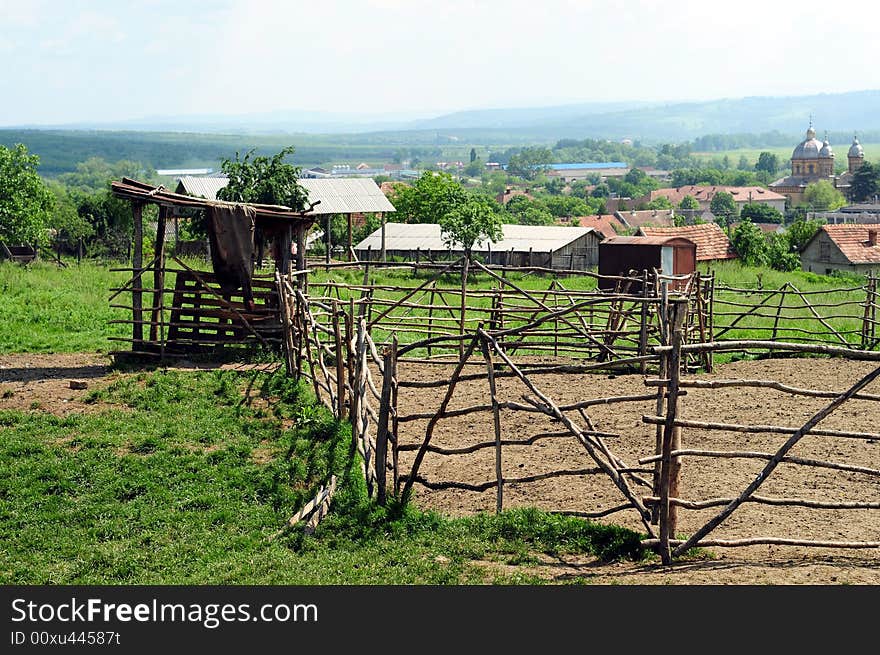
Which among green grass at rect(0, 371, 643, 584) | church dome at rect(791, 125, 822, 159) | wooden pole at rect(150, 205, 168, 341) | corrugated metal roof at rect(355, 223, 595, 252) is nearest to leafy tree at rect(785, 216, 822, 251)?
corrugated metal roof at rect(355, 223, 595, 252)

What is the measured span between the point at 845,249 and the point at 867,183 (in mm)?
97091

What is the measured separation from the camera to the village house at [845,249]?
40.4 metres

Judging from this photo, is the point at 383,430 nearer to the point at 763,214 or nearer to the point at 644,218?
the point at 644,218

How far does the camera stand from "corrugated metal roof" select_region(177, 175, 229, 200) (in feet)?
119

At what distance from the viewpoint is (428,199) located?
5262 centimetres

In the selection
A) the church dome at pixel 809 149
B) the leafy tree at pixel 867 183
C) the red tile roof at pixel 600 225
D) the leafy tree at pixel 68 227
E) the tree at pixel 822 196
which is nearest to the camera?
the leafy tree at pixel 68 227

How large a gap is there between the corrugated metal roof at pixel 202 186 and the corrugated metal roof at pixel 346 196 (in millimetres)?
3271

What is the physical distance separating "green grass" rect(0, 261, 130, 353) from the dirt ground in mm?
1191

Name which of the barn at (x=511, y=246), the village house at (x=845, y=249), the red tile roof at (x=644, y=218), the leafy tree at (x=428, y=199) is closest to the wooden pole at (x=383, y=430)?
→ the barn at (x=511, y=246)

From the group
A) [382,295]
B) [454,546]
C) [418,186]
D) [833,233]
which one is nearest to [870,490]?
[454,546]

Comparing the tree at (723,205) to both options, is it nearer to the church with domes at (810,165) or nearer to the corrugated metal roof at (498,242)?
the church with domes at (810,165)

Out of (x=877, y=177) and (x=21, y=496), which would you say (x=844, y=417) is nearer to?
(x=21, y=496)

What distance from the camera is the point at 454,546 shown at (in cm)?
788

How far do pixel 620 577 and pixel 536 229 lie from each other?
40447 mm
